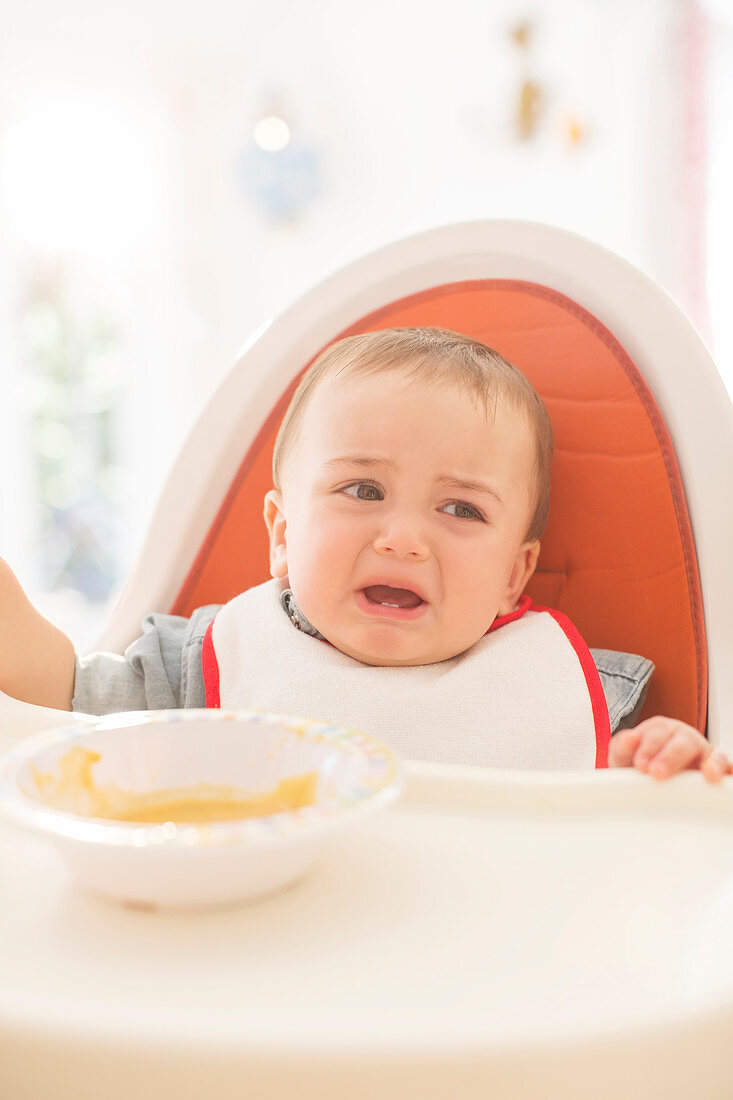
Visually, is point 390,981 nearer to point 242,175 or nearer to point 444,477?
point 444,477

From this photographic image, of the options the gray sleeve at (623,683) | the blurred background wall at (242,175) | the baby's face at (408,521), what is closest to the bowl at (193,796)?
the baby's face at (408,521)

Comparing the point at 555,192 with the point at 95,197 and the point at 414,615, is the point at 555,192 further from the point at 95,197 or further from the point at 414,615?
the point at 414,615

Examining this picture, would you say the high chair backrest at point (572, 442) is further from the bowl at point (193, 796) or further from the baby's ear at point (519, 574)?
the bowl at point (193, 796)

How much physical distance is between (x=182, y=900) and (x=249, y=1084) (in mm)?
92

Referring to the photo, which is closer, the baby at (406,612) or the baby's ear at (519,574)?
the baby at (406,612)

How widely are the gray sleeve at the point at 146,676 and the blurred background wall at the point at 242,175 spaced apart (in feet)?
6.63

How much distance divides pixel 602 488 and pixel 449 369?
20 centimetres

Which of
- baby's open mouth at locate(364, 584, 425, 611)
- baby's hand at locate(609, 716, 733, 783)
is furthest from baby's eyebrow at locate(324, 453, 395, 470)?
baby's hand at locate(609, 716, 733, 783)

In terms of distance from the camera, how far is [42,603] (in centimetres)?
338

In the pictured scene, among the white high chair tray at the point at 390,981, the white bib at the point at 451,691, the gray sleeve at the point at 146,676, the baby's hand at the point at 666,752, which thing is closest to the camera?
the white high chair tray at the point at 390,981

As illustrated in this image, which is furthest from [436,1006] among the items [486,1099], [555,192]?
[555,192]

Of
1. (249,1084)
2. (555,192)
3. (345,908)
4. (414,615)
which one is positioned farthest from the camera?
(555,192)

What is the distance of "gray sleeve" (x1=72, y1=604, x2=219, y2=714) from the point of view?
0.94 meters

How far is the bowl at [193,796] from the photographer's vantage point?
0.41m
